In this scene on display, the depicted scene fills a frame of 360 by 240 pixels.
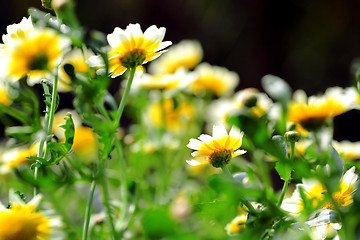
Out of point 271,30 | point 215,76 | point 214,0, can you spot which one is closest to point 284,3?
point 271,30

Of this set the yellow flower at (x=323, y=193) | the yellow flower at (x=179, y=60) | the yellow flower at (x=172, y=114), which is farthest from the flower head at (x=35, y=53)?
the yellow flower at (x=179, y=60)

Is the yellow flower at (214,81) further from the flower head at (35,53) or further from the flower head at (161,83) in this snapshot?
the flower head at (35,53)

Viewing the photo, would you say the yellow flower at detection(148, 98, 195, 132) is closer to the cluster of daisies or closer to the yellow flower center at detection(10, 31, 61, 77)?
the cluster of daisies

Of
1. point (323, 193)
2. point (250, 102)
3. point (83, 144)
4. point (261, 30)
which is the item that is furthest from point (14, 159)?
point (261, 30)

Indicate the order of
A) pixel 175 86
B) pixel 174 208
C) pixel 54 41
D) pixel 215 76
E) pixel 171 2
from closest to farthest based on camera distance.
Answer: pixel 174 208, pixel 54 41, pixel 175 86, pixel 215 76, pixel 171 2

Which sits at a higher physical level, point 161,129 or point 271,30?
point 271,30

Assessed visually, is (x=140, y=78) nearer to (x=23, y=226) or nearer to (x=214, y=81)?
(x=23, y=226)

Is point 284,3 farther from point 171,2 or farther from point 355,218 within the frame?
point 355,218
